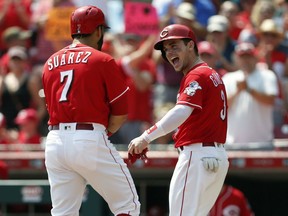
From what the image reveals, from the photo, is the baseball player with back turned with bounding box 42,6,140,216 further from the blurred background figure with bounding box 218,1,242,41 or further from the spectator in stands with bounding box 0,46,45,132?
the blurred background figure with bounding box 218,1,242,41

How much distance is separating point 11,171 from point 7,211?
426 mm

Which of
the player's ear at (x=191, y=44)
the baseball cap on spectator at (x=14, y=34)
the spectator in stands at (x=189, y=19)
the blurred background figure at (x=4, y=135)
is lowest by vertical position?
the blurred background figure at (x=4, y=135)

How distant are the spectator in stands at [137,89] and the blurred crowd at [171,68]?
0.01 metres

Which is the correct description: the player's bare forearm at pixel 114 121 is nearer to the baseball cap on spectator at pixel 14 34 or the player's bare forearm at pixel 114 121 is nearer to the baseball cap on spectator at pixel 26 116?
the baseball cap on spectator at pixel 26 116

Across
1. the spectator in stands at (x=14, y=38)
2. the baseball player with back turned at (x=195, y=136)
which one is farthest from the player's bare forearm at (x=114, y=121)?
the spectator in stands at (x=14, y=38)

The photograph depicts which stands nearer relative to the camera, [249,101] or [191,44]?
[191,44]

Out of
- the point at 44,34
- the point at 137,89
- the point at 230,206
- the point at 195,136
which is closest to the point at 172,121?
the point at 195,136

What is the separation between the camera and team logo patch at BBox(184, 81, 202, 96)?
6.49 m

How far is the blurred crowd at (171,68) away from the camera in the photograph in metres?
9.77

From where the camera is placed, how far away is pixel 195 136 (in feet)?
21.7

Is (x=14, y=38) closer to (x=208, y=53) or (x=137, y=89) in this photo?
(x=137, y=89)

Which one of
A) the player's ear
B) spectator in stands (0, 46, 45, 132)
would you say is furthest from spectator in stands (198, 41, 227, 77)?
the player's ear

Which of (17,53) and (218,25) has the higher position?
(218,25)

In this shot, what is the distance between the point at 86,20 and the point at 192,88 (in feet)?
3.09
